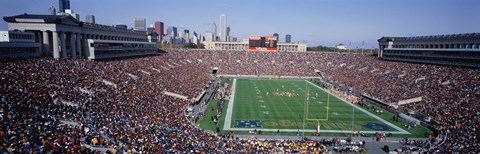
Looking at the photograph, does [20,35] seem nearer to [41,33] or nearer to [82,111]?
[41,33]

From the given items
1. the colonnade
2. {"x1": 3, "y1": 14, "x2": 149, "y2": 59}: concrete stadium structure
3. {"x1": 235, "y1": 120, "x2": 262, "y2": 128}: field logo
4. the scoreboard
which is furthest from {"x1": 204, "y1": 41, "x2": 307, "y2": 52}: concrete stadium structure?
{"x1": 235, "y1": 120, "x2": 262, "y2": 128}: field logo

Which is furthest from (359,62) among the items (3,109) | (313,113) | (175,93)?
(3,109)

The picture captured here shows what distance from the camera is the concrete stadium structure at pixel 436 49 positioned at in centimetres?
4994

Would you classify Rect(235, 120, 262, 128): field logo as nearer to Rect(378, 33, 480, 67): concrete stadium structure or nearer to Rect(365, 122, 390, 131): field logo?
Rect(365, 122, 390, 131): field logo

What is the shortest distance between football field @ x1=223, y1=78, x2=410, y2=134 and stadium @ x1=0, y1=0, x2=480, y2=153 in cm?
13

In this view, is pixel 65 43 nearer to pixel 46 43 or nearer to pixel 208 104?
pixel 46 43

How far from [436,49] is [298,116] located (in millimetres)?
37478

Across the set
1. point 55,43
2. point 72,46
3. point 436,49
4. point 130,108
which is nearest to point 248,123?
point 130,108

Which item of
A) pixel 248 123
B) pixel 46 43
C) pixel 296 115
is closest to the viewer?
pixel 248 123

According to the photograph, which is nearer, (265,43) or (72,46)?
(72,46)

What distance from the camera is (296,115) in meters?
35.8

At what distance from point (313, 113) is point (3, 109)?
2906 cm

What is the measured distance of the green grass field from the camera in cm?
3059

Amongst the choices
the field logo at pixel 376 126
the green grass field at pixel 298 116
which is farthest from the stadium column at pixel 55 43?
the field logo at pixel 376 126
